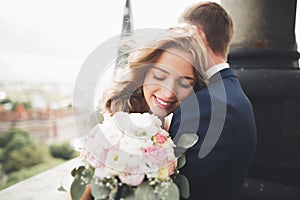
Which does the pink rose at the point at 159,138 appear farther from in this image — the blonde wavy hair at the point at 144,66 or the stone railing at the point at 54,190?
the stone railing at the point at 54,190

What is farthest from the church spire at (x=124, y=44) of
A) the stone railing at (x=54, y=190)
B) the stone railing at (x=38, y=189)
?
the stone railing at (x=38, y=189)

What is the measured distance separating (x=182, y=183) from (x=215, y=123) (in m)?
0.25

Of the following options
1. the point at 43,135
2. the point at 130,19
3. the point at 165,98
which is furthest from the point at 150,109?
the point at 43,135

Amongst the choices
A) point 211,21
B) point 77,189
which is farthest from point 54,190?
point 211,21

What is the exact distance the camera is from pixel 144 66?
1162 mm

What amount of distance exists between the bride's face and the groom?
0.15 feet

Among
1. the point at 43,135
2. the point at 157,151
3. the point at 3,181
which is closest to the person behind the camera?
the point at 157,151

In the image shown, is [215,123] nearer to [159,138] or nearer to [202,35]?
[159,138]

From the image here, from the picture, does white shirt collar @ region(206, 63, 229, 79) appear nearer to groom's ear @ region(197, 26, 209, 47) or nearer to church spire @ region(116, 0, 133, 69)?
groom's ear @ region(197, 26, 209, 47)

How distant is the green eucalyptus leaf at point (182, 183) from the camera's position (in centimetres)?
96

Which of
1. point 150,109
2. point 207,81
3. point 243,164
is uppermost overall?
point 207,81

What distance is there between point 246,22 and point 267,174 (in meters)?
1.16

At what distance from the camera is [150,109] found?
118 cm

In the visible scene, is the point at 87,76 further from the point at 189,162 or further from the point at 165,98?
the point at 189,162
